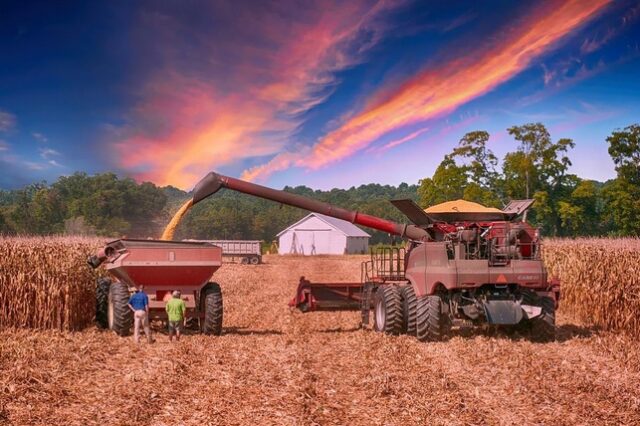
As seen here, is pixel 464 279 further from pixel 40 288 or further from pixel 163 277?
pixel 40 288

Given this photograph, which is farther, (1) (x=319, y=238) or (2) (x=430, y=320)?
(1) (x=319, y=238)

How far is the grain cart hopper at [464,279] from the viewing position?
590 inches

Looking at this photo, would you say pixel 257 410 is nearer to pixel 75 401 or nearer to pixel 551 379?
pixel 75 401

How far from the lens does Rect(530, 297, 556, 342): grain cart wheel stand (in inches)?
607

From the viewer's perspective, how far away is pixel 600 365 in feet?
41.5

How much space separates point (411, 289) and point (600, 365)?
16.1 ft

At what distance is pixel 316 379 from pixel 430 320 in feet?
15.4

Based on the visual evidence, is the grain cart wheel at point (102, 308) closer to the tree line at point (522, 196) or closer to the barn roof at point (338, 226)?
the tree line at point (522, 196)

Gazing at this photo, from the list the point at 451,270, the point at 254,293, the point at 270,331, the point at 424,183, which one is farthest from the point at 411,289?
the point at 424,183

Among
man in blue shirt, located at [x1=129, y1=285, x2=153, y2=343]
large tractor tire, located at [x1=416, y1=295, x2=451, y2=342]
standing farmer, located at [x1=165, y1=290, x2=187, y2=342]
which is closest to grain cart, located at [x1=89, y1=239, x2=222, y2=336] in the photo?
man in blue shirt, located at [x1=129, y1=285, x2=153, y2=343]

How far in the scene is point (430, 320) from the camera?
15.0 m

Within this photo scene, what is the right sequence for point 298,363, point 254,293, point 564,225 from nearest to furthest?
point 298,363 < point 254,293 < point 564,225

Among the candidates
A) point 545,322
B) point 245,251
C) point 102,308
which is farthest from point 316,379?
point 245,251

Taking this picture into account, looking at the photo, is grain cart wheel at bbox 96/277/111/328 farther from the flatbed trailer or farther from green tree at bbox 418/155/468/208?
green tree at bbox 418/155/468/208
